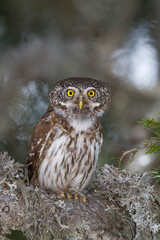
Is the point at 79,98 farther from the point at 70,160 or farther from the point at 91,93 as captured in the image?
the point at 70,160

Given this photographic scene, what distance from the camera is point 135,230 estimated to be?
1.87 metres

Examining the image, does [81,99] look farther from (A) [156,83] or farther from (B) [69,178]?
(A) [156,83]

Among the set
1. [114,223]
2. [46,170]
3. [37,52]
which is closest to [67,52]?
[37,52]

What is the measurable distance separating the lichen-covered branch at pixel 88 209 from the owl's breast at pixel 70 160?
118 millimetres

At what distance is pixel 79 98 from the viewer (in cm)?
204

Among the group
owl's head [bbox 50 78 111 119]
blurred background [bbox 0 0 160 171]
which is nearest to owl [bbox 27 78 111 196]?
owl's head [bbox 50 78 111 119]

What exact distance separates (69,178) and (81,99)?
475 mm

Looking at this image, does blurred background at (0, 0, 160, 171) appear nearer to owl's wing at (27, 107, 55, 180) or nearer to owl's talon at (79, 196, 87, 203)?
owl's wing at (27, 107, 55, 180)

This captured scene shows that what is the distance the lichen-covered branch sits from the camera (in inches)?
66.4

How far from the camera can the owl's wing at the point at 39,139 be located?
214 cm

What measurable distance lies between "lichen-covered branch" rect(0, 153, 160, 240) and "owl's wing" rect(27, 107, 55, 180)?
1.04ft

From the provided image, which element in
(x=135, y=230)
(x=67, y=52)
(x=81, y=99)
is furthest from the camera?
(x=67, y=52)

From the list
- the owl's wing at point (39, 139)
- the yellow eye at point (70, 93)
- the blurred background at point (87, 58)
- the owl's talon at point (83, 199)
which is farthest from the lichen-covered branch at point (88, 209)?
the blurred background at point (87, 58)

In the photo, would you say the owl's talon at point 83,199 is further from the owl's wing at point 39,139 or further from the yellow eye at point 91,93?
the yellow eye at point 91,93
